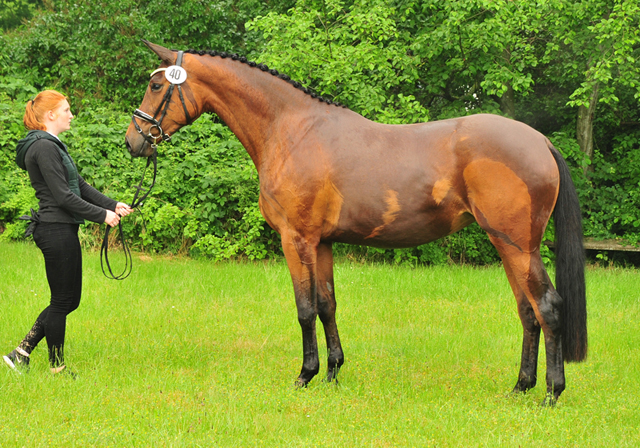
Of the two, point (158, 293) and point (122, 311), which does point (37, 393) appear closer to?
point (122, 311)

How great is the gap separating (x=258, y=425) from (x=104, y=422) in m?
1.01

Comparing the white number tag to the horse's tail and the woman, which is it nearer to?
the woman

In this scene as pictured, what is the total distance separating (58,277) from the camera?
167 inches

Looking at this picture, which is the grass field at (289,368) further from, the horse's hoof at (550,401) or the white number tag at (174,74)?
the white number tag at (174,74)

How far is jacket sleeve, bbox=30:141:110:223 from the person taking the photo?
4113 millimetres

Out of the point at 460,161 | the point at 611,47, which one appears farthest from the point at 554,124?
the point at 460,161

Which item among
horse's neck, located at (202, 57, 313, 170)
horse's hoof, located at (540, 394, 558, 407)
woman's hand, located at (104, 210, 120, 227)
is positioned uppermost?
horse's neck, located at (202, 57, 313, 170)

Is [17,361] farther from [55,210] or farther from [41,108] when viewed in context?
[41,108]

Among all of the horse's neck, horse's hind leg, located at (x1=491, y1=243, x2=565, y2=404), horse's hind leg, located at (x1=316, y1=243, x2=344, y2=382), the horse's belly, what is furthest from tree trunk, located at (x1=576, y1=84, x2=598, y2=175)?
the horse's neck

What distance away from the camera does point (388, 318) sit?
658cm

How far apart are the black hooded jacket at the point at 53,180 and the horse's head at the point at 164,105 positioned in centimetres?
52

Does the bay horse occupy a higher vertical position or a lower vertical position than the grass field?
higher

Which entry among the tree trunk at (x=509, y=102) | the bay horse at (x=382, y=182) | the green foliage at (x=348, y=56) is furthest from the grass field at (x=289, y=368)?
the tree trunk at (x=509, y=102)

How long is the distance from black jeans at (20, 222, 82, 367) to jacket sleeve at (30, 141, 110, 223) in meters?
0.22
